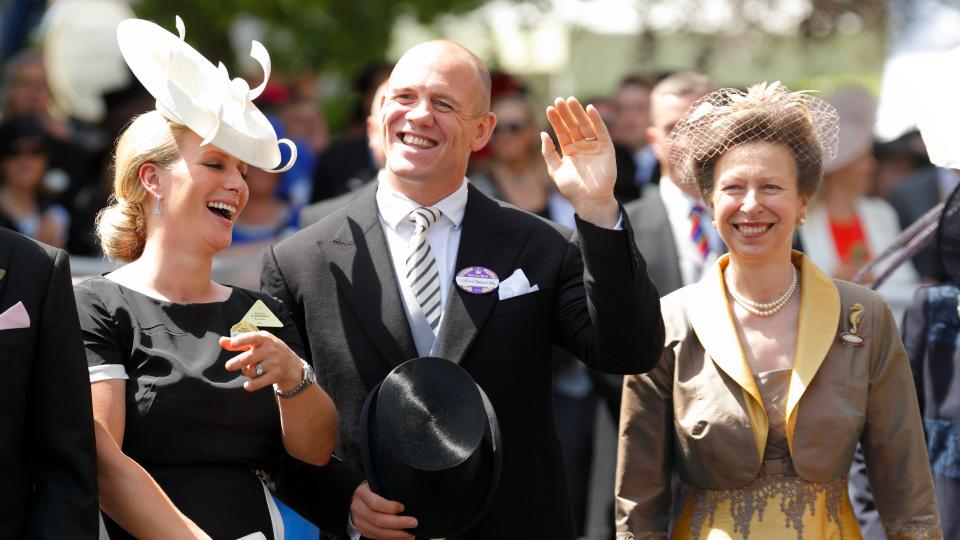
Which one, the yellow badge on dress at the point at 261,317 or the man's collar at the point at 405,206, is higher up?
the man's collar at the point at 405,206

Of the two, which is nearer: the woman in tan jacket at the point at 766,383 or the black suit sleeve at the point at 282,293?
the woman in tan jacket at the point at 766,383

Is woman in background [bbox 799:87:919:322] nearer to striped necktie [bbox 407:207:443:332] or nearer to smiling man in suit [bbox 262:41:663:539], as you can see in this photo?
smiling man in suit [bbox 262:41:663:539]

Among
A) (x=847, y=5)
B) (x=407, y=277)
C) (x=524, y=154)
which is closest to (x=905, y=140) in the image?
(x=847, y=5)

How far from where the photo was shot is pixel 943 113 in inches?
183

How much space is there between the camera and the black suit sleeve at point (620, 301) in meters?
4.20

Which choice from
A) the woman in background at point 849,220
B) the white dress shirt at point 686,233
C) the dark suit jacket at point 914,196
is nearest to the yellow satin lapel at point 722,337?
the white dress shirt at point 686,233

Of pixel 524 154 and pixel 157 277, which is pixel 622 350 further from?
pixel 524 154

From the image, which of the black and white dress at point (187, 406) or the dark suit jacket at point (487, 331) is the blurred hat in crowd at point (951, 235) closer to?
the dark suit jacket at point (487, 331)

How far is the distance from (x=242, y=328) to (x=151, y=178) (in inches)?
21.1

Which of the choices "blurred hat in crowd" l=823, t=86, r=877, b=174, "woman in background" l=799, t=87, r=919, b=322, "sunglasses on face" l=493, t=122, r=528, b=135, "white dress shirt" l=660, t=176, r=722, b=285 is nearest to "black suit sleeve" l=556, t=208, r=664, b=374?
"white dress shirt" l=660, t=176, r=722, b=285

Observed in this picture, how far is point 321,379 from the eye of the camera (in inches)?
181

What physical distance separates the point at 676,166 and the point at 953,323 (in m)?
1.04

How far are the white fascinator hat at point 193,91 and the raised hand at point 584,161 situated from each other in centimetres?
85

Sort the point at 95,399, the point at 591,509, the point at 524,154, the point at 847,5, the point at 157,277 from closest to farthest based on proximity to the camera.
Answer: the point at 95,399 → the point at 157,277 → the point at 591,509 → the point at 524,154 → the point at 847,5
